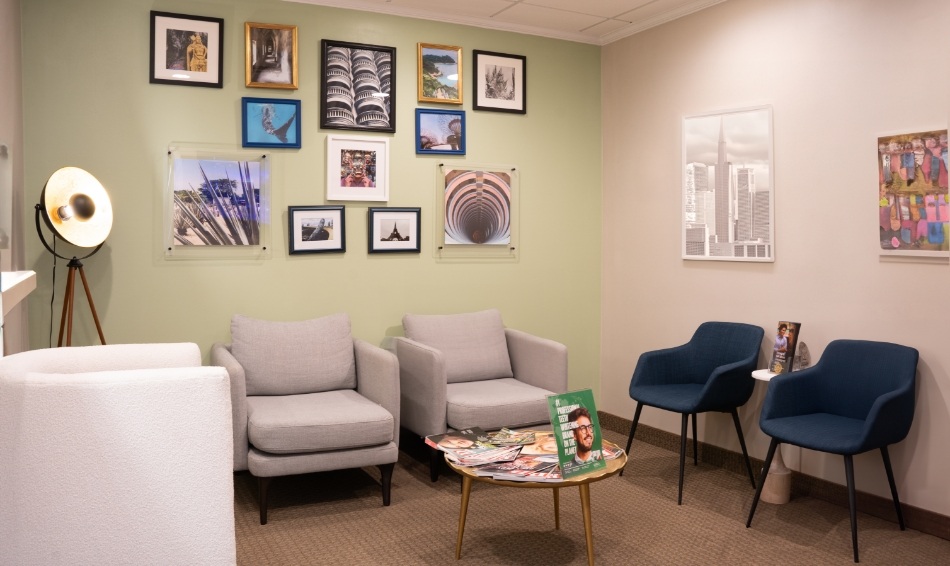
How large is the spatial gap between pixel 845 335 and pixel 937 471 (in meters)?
0.77

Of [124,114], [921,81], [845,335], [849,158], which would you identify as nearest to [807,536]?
[845,335]

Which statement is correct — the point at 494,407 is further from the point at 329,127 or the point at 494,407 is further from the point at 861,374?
the point at 329,127

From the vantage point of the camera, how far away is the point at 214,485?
7.09 feet

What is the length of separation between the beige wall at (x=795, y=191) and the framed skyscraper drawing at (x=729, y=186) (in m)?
0.07

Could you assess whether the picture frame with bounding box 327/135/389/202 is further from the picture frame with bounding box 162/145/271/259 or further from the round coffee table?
the round coffee table

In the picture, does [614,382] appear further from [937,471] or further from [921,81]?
[921,81]

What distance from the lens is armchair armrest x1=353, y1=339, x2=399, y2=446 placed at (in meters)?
4.26

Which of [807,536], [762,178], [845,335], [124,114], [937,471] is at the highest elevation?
[124,114]

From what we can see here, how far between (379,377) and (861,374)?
2469 mm

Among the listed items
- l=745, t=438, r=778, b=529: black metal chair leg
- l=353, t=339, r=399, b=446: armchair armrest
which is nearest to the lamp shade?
l=353, t=339, r=399, b=446: armchair armrest

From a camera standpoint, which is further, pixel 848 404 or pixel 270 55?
pixel 270 55

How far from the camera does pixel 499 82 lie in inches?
217

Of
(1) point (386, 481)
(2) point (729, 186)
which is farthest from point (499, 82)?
(1) point (386, 481)

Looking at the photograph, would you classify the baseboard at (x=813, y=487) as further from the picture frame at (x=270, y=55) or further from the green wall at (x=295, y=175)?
the picture frame at (x=270, y=55)
